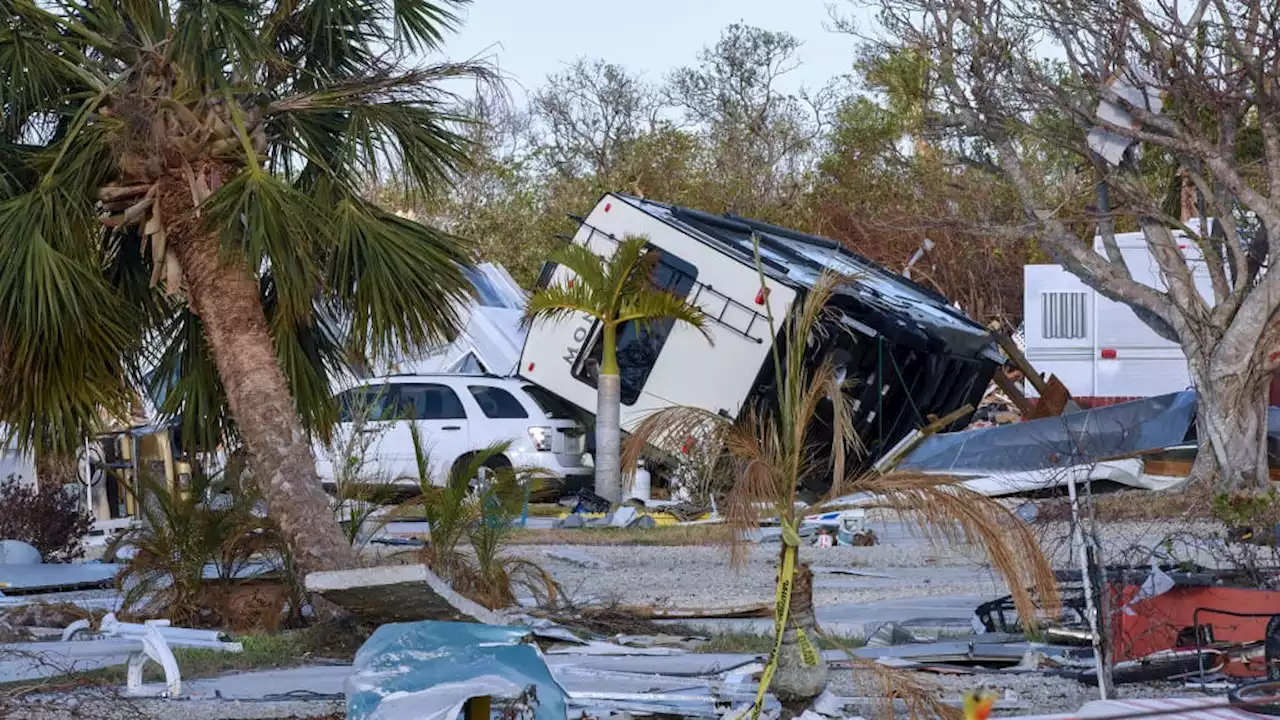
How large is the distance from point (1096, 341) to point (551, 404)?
727cm

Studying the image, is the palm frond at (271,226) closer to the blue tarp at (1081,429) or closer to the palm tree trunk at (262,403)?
the palm tree trunk at (262,403)

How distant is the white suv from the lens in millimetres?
18594

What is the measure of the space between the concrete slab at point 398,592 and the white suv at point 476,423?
9.46m

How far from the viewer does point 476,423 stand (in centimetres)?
1883

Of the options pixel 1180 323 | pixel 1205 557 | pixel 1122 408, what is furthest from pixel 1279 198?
pixel 1205 557

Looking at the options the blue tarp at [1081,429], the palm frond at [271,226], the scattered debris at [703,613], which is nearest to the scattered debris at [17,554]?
the palm frond at [271,226]

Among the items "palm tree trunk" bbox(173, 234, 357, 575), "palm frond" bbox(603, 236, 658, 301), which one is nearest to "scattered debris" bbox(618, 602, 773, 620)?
"palm tree trunk" bbox(173, 234, 357, 575)

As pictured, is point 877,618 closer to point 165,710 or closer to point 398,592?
point 398,592

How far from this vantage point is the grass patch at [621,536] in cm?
1488

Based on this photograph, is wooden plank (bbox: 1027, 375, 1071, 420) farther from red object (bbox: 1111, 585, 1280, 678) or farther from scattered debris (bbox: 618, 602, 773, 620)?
red object (bbox: 1111, 585, 1280, 678)

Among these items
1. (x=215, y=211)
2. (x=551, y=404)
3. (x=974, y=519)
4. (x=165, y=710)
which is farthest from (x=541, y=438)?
(x=974, y=519)

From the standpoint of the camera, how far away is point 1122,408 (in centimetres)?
1705

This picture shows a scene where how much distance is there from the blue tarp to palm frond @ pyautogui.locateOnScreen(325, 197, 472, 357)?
24.1 feet

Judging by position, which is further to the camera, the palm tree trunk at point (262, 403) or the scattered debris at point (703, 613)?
the scattered debris at point (703, 613)
